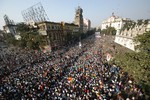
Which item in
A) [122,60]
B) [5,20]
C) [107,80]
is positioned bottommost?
[107,80]

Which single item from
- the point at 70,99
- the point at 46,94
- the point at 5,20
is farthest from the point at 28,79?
the point at 5,20

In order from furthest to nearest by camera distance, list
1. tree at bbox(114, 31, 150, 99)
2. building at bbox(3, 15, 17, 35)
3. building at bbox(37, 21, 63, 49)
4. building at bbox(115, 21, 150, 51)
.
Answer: building at bbox(3, 15, 17, 35) < building at bbox(37, 21, 63, 49) < building at bbox(115, 21, 150, 51) < tree at bbox(114, 31, 150, 99)

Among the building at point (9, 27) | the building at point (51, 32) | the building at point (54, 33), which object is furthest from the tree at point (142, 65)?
the building at point (9, 27)

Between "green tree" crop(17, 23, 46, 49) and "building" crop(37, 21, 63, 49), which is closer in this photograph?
"green tree" crop(17, 23, 46, 49)

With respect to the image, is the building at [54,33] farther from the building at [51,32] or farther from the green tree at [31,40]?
the green tree at [31,40]

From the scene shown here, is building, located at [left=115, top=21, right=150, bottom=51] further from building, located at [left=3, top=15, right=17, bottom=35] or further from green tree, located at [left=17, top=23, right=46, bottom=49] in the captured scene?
building, located at [left=3, top=15, right=17, bottom=35]

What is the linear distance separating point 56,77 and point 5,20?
2645 inches

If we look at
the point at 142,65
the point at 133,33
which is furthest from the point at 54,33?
the point at 142,65

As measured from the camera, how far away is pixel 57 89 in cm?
1534

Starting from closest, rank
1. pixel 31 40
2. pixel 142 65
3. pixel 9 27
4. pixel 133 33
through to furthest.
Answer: pixel 142 65, pixel 133 33, pixel 31 40, pixel 9 27

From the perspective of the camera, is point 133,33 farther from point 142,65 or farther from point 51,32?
point 51,32

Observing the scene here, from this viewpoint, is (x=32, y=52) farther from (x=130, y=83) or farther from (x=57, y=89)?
(x=130, y=83)

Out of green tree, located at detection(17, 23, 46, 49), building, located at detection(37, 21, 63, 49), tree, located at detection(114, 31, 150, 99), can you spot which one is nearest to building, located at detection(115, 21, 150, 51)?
tree, located at detection(114, 31, 150, 99)

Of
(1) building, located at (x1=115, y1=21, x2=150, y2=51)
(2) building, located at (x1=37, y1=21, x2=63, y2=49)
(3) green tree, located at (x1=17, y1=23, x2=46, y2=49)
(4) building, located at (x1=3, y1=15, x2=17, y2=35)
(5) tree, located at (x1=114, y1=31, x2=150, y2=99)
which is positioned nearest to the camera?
(5) tree, located at (x1=114, y1=31, x2=150, y2=99)
